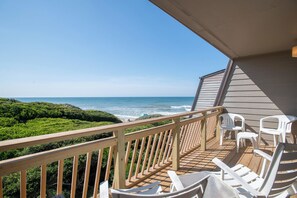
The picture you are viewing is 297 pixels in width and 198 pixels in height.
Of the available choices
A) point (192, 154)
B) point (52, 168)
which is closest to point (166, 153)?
point (192, 154)

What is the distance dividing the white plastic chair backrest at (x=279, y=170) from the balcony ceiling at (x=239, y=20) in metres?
1.62

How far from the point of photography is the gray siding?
26.9 ft

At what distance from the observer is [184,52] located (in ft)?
81.9

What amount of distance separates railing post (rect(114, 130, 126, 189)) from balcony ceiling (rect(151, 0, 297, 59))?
159cm

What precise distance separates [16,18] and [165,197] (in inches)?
440

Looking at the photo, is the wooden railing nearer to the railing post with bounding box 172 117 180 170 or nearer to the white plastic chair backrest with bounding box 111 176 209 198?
the railing post with bounding box 172 117 180 170

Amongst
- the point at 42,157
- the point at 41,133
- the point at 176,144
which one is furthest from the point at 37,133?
the point at 42,157

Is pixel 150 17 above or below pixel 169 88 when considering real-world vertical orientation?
above

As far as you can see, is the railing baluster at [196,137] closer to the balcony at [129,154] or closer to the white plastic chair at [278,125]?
the balcony at [129,154]

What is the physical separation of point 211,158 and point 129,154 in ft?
5.70

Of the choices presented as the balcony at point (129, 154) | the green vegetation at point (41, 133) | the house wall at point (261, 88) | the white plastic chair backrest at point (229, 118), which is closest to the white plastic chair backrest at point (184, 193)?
the balcony at point (129, 154)

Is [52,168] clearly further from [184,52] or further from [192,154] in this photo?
[184,52]

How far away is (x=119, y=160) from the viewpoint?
2.16 meters

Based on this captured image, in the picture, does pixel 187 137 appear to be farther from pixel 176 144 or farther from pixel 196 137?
pixel 176 144
